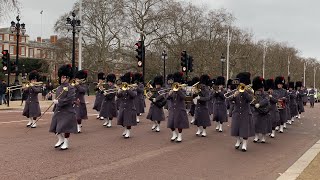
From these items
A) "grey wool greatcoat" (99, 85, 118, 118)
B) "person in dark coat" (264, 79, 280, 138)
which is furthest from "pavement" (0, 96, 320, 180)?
"grey wool greatcoat" (99, 85, 118, 118)

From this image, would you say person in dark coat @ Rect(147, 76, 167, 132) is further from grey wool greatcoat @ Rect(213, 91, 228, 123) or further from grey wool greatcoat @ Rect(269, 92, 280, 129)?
grey wool greatcoat @ Rect(269, 92, 280, 129)

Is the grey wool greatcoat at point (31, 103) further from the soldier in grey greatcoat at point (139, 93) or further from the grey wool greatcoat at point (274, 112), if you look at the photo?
the grey wool greatcoat at point (274, 112)

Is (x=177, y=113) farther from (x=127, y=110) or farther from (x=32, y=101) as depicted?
(x=32, y=101)

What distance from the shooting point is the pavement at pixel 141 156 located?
8.12 meters

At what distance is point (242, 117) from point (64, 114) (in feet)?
14.9

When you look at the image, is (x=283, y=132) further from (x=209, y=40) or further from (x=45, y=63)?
(x=45, y=63)

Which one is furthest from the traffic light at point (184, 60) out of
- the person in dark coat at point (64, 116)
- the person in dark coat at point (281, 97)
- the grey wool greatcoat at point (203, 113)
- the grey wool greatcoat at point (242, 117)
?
the person in dark coat at point (64, 116)

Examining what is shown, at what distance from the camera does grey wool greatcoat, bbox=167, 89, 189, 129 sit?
1231 cm

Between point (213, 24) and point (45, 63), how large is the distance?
2526 cm

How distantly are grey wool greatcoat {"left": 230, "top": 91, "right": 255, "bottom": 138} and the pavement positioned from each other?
52 cm

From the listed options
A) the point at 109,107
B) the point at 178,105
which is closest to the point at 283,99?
the point at 178,105

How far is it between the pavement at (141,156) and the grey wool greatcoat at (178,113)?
0.52 meters

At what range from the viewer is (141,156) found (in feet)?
32.7

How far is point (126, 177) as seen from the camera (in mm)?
7770
